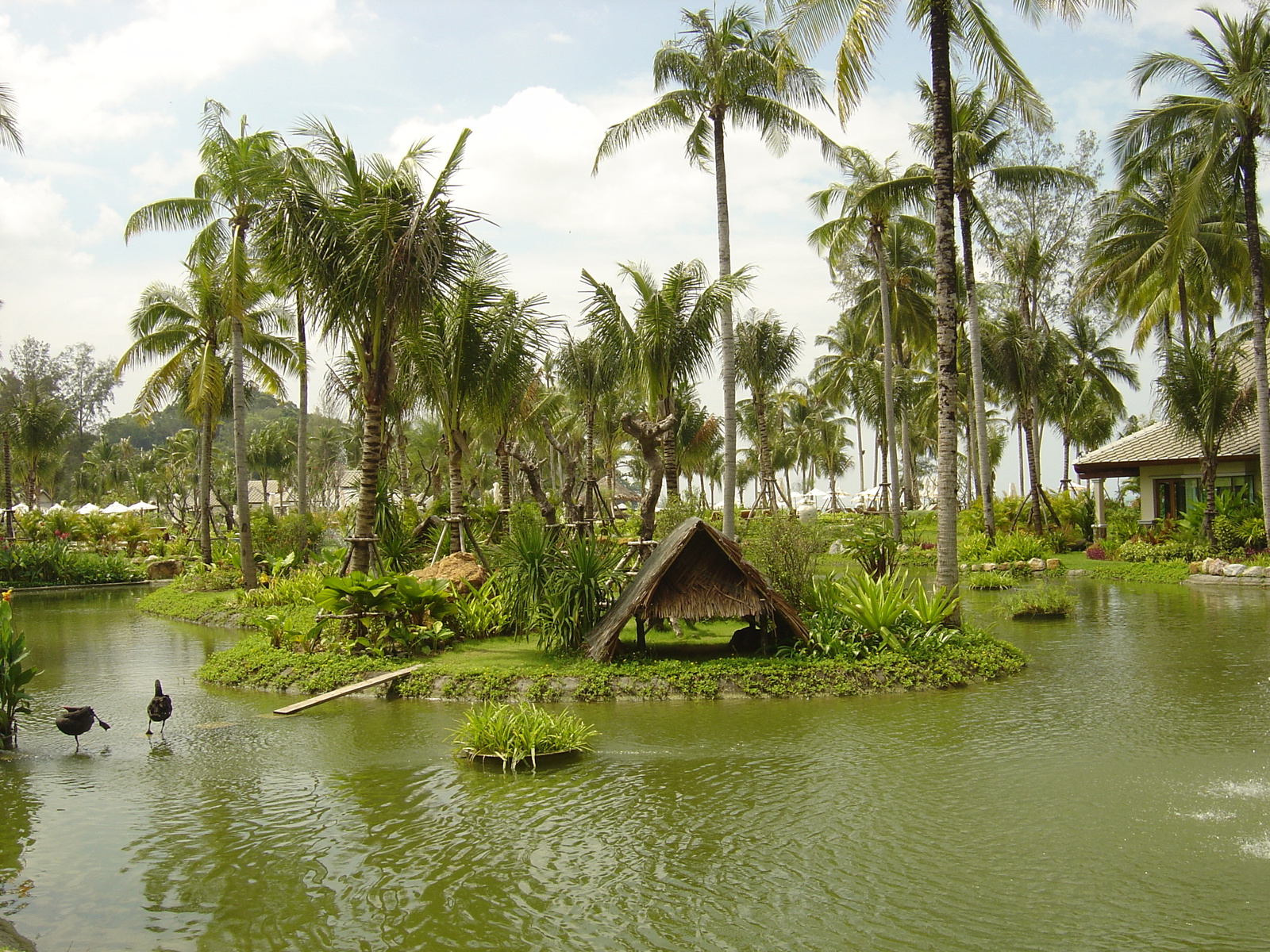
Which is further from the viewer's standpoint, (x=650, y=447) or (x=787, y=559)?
(x=650, y=447)

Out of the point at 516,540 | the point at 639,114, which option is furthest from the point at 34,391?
the point at 516,540

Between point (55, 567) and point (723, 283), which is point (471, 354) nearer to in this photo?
point (723, 283)

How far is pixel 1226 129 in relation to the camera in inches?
842

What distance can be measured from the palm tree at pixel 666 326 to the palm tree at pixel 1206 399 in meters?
14.0

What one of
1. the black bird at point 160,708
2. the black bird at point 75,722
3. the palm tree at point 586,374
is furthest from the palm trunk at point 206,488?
the black bird at point 75,722

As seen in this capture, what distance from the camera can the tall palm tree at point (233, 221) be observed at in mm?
21859

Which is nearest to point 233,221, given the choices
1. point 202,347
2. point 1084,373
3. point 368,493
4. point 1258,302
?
point 202,347

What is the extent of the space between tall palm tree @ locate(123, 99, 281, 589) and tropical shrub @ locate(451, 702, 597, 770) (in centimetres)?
1536

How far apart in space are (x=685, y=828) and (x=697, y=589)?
5.09 metres

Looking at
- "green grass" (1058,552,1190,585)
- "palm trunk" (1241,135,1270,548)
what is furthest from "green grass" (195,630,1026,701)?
"palm trunk" (1241,135,1270,548)

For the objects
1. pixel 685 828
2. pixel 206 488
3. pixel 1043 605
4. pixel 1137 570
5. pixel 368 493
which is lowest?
pixel 685 828

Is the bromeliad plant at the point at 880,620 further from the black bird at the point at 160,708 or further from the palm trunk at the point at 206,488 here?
the palm trunk at the point at 206,488

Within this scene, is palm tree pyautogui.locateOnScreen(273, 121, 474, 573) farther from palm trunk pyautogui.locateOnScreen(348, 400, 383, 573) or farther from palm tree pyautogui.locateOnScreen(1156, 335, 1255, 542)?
palm tree pyautogui.locateOnScreen(1156, 335, 1255, 542)

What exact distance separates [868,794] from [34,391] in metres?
45.2
